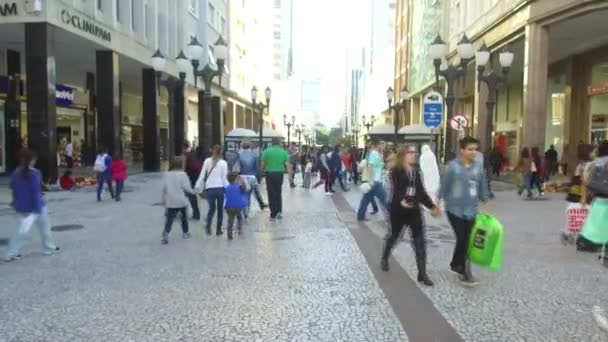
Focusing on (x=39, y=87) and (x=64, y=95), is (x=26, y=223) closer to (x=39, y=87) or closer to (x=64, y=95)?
(x=39, y=87)

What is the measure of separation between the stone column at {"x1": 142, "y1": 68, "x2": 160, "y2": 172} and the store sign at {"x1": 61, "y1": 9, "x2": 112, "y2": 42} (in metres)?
6.67

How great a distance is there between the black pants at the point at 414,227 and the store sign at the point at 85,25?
17.8 meters

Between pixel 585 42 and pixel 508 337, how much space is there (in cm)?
2497

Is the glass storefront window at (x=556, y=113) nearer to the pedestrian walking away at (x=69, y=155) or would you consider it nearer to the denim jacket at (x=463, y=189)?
the pedestrian walking away at (x=69, y=155)

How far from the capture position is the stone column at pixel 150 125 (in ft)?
104

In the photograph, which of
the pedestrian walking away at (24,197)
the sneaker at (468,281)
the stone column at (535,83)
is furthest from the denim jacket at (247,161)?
the stone column at (535,83)

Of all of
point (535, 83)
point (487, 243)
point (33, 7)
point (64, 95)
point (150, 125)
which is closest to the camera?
point (487, 243)

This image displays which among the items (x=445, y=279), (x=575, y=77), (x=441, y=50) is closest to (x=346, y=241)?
(x=445, y=279)

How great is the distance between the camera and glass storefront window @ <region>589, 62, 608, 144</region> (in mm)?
26641

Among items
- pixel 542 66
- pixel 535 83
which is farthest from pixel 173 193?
pixel 542 66

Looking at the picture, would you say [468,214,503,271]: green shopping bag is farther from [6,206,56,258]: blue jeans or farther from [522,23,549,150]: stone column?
[522,23,549,150]: stone column

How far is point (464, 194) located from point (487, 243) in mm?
601

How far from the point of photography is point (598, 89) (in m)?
26.7

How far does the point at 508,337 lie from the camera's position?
500 centimetres
